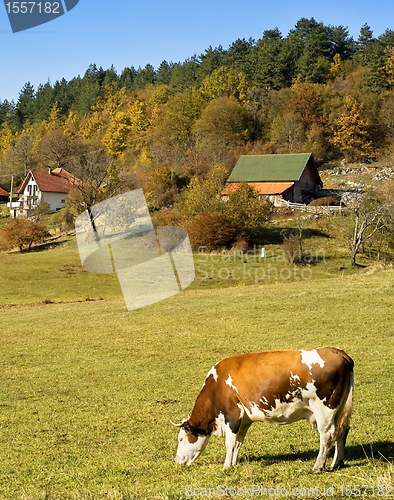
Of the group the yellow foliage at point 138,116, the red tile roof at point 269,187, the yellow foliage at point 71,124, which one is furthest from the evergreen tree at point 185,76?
the red tile roof at point 269,187

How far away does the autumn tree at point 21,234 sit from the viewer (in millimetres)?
62812

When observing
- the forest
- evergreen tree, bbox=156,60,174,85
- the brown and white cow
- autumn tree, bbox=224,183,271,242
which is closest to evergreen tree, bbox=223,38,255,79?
the forest

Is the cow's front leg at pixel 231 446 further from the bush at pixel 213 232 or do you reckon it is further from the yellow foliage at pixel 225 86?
the yellow foliage at pixel 225 86

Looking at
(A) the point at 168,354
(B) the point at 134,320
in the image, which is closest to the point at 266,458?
(A) the point at 168,354

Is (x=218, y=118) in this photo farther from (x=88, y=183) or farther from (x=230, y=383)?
(x=230, y=383)

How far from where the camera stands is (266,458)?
904 centimetres

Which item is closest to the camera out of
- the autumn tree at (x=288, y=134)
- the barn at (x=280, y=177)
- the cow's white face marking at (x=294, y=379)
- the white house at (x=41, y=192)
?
the cow's white face marking at (x=294, y=379)

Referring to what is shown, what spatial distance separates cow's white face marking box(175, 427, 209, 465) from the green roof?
69174mm

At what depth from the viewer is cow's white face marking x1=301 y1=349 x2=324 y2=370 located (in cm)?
814

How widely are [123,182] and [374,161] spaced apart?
151ft

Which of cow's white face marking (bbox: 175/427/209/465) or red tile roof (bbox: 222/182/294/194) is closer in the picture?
cow's white face marking (bbox: 175/427/209/465)

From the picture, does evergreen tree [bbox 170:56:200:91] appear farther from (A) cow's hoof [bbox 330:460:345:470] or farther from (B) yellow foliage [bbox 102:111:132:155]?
(A) cow's hoof [bbox 330:460:345:470]

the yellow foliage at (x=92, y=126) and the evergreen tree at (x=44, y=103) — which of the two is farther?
the evergreen tree at (x=44, y=103)

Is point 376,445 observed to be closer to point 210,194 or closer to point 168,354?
point 168,354
